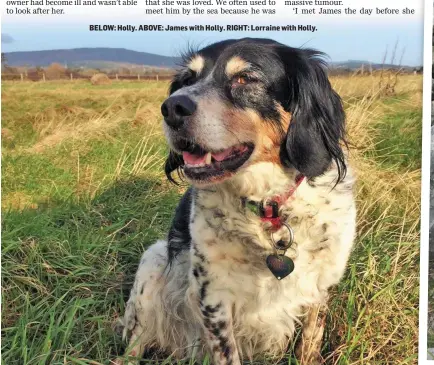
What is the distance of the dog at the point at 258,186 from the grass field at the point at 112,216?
308mm

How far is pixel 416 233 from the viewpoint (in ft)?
7.79

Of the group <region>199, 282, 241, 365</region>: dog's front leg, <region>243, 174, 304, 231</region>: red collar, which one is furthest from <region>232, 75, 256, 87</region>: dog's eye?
<region>199, 282, 241, 365</region>: dog's front leg

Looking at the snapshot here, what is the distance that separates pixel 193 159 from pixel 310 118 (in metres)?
0.42

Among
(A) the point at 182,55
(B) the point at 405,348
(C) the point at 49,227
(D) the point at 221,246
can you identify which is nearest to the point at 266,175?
(D) the point at 221,246

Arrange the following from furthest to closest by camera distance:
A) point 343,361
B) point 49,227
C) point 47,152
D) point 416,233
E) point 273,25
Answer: point 47,152, point 49,227, point 416,233, point 273,25, point 343,361

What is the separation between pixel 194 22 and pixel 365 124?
1.78 meters

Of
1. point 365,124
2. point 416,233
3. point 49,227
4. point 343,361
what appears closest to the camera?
point 343,361

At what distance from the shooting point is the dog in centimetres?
165

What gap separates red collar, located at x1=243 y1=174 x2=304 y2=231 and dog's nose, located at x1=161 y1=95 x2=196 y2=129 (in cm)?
40

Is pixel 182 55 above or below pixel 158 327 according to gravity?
above

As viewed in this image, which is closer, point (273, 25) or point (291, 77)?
point (291, 77)

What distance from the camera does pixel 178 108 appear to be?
1.55 m

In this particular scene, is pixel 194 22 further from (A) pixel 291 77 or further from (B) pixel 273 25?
(A) pixel 291 77

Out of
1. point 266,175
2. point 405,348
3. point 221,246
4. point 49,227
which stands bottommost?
point 405,348
